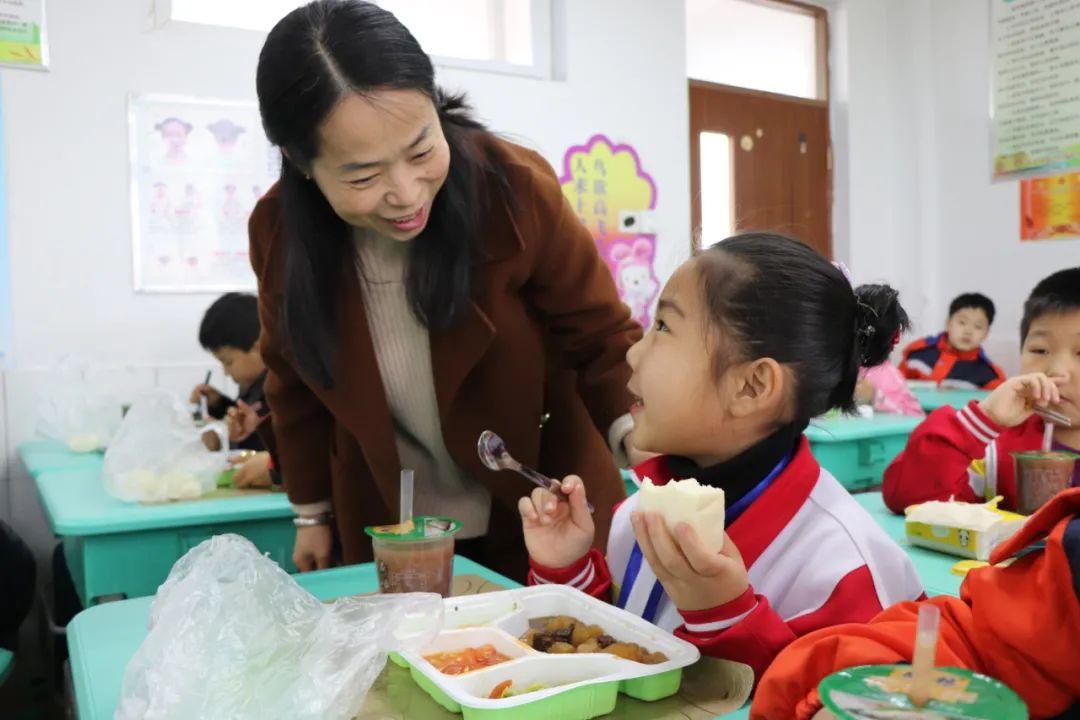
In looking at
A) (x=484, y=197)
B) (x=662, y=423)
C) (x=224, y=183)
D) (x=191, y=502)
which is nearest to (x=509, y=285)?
(x=484, y=197)

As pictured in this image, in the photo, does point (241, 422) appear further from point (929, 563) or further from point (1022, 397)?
point (1022, 397)

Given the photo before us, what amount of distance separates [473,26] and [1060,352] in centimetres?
281

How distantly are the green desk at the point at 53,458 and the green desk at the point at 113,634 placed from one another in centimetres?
148

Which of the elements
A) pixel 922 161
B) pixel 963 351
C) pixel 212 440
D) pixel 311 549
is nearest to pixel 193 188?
pixel 212 440

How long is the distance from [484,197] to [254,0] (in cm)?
250

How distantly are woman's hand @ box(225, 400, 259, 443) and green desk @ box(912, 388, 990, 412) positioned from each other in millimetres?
2619

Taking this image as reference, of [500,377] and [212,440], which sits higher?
[500,377]

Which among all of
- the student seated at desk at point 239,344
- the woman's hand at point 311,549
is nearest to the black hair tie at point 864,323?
the woman's hand at point 311,549

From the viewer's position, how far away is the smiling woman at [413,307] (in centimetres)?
122

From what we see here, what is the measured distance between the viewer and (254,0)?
3.42 metres

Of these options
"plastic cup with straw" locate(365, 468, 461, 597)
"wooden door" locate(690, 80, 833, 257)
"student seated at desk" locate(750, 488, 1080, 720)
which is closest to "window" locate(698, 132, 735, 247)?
"wooden door" locate(690, 80, 833, 257)

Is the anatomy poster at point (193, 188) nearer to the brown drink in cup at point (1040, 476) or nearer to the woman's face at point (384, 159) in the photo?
the woman's face at point (384, 159)

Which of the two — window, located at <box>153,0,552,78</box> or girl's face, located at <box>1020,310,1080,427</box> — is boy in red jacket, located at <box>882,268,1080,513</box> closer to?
girl's face, located at <box>1020,310,1080,427</box>

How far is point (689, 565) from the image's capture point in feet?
2.68
